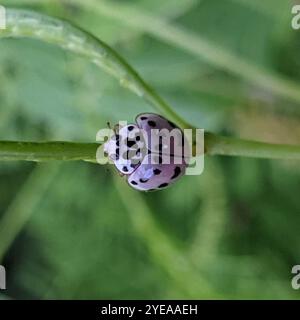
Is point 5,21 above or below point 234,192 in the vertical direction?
below

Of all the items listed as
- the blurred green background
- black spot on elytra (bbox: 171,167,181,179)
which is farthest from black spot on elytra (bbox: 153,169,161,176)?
the blurred green background

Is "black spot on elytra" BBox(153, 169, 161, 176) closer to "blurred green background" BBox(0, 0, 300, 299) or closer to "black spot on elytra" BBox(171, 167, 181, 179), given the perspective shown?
"black spot on elytra" BBox(171, 167, 181, 179)

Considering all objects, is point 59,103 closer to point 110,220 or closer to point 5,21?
point 110,220

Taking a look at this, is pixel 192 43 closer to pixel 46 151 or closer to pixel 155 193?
pixel 155 193

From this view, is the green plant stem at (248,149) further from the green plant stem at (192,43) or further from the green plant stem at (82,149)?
the green plant stem at (192,43)

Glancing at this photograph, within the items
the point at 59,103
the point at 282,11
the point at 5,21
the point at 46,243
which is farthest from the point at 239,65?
the point at 5,21

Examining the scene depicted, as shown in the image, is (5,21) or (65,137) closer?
(5,21)

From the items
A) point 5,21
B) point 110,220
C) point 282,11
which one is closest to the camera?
point 5,21

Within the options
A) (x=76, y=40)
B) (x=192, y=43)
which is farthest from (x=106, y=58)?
(x=192, y=43)
